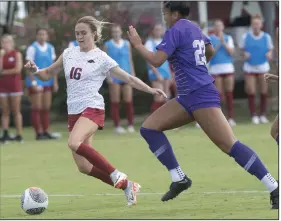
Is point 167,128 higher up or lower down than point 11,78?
higher up

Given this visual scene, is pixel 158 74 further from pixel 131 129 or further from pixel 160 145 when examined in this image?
pixel 160 145

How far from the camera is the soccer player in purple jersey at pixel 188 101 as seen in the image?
8.87m

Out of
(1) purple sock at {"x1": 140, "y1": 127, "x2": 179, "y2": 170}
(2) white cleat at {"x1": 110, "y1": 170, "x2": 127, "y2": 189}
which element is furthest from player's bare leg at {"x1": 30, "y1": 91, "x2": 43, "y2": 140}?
(1) purple sock at {"x1": 140, "y1": 127, "x2": 179, "y2": 170}

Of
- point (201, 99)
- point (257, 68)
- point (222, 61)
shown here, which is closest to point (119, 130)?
point (222, 61)

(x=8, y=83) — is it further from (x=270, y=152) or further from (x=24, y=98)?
(x=270, y=152)

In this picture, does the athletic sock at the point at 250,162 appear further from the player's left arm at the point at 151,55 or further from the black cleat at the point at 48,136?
the black cleat at the point at 48,136

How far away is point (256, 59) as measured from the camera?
789 inches

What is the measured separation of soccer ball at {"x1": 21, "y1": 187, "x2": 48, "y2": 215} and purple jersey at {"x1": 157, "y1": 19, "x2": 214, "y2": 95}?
5.94 ft

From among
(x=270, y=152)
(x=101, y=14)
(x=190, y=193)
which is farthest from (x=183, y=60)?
(x=101, y=14)

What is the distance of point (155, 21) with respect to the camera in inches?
950

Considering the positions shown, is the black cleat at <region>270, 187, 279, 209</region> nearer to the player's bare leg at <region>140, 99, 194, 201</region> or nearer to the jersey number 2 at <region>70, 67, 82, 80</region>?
the player's bare leg at <region>140, 99, 194, 201</region>

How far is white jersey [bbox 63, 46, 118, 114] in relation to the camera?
9.93 meters

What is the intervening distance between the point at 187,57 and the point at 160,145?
0.95m

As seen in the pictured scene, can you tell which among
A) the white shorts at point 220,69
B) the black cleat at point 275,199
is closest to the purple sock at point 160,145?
the black cleat at point 275,199
